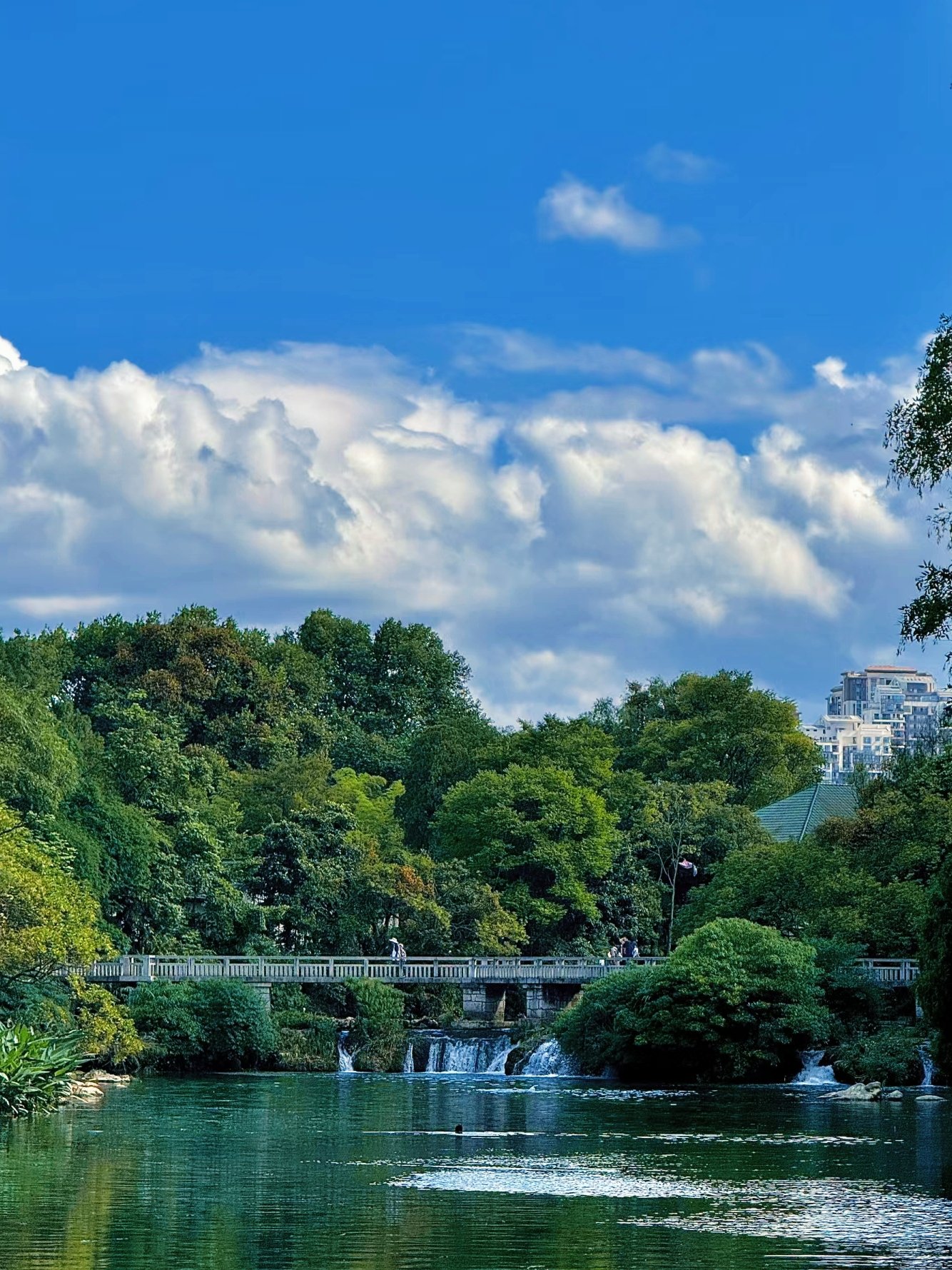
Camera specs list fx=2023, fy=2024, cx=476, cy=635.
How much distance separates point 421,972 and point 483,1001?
8.00 feet

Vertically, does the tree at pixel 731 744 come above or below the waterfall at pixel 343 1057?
above

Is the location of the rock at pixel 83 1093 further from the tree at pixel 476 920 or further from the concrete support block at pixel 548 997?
the tree at pixel 476 920

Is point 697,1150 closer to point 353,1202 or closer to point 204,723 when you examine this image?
point 353,1202

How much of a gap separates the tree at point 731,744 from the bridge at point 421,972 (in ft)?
103

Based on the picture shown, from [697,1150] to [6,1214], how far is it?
13.7 m

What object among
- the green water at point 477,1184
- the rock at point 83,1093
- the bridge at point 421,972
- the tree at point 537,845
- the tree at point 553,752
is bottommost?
the green water at point 477,1184

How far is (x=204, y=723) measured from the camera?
10356 cm

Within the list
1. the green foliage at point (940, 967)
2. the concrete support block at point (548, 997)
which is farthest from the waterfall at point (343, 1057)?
the green foliage at point (940, 967)

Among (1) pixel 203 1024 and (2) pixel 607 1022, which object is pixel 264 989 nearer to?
(1) pixel 203 1024

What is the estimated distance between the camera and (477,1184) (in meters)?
29.0

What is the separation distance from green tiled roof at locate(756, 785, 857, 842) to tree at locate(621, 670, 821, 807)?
45.8 feet

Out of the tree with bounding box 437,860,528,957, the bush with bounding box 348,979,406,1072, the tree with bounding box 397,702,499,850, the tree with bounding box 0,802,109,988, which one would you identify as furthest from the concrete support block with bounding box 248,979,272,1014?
the tree with bounding box 397,702,499,850

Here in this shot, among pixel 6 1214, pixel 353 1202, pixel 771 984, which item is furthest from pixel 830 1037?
pixel 6 1214

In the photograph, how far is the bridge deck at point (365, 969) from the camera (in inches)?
2362
